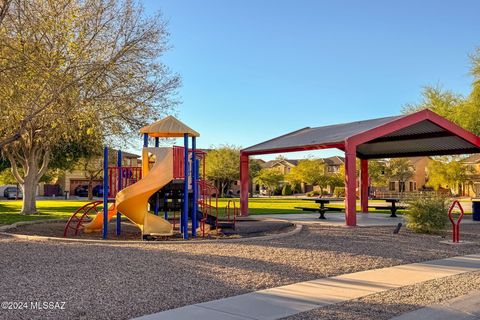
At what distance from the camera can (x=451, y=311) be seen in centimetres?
707

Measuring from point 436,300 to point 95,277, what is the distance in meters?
5.48

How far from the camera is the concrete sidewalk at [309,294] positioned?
661 centimetres

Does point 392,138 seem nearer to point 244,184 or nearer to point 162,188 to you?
point 244,184

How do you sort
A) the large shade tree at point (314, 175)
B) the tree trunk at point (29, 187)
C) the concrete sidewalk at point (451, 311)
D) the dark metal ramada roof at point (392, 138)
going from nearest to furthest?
the concrete sidewalk at point (451, 311)
the dark metal ramada roof at point (392, 138)
the tree trunk at point (29, 187)
the large shade tree at point (314, 175)

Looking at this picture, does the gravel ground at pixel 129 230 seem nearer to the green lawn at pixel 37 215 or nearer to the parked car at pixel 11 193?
the green lawn at pixel 37 215

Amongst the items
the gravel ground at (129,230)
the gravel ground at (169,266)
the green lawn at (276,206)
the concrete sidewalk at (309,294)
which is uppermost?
the green lawn at (276,206)

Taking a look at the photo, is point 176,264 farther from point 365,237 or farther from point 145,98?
point 145,98

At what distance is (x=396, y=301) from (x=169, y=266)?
438 cm

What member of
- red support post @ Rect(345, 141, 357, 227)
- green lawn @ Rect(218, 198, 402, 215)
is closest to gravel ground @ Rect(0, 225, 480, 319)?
red support post @ Rect(345, 141, 357, 227)

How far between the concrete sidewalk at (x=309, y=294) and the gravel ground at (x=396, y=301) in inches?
7.9

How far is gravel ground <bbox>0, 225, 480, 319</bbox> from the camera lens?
7.30 meters

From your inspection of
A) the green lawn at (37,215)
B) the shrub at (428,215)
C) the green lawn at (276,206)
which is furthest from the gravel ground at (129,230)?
the green lawn at (276,206)

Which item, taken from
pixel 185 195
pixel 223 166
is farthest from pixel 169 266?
pixel 223 166

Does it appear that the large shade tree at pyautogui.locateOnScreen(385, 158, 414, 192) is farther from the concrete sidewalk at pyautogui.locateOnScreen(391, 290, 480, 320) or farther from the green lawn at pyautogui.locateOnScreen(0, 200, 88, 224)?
the concrete sidewalk at pyautogui.locateOnScreen(391, 290, 480, 320)
